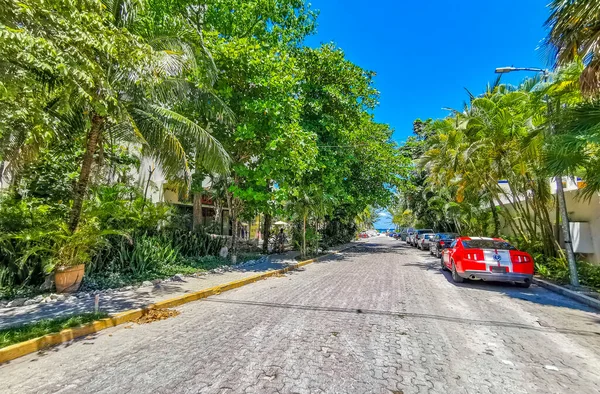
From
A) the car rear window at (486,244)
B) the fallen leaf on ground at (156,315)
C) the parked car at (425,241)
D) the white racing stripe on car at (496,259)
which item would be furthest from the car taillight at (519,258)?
the parked car at (425,241)

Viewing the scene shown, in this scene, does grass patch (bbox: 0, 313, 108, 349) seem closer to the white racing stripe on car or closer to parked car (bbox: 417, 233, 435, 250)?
the white racing stripe on car

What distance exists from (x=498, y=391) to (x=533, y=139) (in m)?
8.98

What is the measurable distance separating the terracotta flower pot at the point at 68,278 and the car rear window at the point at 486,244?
34.5ft

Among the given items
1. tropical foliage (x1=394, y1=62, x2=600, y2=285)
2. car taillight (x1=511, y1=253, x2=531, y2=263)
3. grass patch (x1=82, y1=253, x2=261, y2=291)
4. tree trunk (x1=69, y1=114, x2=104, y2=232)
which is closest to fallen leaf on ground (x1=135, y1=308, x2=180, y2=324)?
grass patch (x1=82, y1=253, x2=261, y2=291)

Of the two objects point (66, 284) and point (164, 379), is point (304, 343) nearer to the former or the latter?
point (164, 379)

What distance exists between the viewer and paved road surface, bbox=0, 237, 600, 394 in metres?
3.34

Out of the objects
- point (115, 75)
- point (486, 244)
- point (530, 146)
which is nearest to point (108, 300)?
point (115, 75)

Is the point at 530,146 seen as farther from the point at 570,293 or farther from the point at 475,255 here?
the point at 570,293

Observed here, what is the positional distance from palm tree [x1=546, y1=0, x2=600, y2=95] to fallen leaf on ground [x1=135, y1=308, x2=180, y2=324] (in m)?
9.60

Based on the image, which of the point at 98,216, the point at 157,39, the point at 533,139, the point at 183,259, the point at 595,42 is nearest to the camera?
the point at 595,42

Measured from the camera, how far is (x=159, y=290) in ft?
25.8

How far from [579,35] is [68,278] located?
12236 mm

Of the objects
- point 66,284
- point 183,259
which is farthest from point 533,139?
point 66,284

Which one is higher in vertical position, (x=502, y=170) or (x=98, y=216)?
(x=502, y=170)
